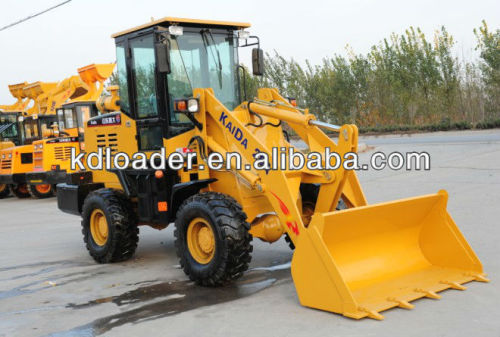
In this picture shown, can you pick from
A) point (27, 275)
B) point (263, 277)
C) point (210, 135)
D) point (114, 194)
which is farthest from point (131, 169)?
point (263, 277)

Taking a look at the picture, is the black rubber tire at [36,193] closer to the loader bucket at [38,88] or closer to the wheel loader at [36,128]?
the wheel loader at [36,128]

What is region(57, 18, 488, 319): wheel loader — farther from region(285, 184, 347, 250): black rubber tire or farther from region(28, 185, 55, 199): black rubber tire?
region(28, 185, 55, 199): black rubber tire

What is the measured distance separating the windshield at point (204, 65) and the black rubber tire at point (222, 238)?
1.43m

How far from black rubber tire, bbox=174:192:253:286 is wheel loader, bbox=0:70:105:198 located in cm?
1242

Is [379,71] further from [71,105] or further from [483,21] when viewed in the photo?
[71,105]

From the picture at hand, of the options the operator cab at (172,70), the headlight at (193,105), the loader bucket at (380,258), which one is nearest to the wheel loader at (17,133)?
the operator cab at (172,70)

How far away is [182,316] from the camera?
529cm

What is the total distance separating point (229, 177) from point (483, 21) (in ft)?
72.0

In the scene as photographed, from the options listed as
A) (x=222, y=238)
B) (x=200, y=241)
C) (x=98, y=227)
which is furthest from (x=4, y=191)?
(x=222, y=238)

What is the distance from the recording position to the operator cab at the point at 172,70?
7.02 meters

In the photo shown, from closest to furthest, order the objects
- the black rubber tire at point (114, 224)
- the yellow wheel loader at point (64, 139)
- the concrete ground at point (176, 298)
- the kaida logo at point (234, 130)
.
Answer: the concrete ground at point (176, 298) < the kaida logo at point (234, 130) < the black rubber tire at point (114, 224) < the yellow wheel loader at point (64, 139)

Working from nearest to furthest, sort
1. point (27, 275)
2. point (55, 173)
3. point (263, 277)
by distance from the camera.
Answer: point (263, 277)
point (27, 275)
point (55, 173)

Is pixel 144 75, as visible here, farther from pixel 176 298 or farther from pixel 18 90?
pixel 18 90

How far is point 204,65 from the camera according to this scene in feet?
23.8
